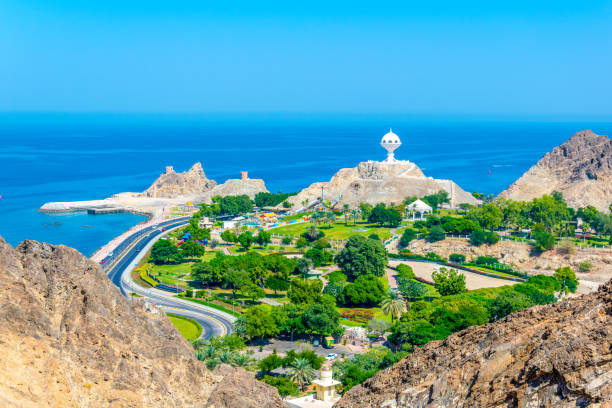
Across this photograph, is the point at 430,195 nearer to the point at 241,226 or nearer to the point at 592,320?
the point at 241,226

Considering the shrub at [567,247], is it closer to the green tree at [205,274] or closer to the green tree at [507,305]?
the green tree at [507,305]

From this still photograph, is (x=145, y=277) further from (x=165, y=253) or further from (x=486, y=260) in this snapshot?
(x=486, y=260)

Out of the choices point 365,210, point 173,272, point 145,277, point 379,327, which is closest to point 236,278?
point 145,277

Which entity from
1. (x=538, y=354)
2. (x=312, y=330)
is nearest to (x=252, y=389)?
(x=538, y=354)

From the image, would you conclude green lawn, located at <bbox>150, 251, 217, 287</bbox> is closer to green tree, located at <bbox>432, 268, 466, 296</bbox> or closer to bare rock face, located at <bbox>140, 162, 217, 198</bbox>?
green tree, located at <bbox>432, 268, 466, 296</bbox>

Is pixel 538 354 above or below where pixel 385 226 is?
above

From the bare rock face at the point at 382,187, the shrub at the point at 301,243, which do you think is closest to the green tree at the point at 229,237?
the shrub at the point at 301,243
